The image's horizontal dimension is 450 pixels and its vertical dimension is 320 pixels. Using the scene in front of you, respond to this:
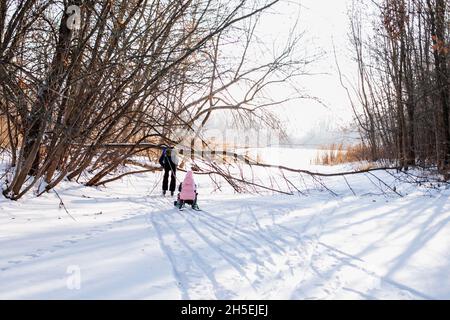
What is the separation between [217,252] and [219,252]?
0.07ft

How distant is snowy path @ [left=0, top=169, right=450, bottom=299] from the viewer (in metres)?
2.66

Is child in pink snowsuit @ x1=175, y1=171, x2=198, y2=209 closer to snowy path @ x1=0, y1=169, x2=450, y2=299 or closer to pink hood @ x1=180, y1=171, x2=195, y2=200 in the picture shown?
pink hood @ x1=180, y1=171, x2=195, y2=200

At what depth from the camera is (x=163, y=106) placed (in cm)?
591

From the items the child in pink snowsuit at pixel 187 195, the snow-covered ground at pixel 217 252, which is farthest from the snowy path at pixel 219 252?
the child in pink snowsuit at pixel 187 195

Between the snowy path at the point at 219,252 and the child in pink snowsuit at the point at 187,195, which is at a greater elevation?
the child in pink snowsuit at the point at 187,195

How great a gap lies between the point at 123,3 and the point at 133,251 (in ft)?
10.7

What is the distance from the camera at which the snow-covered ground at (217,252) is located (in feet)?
8.70

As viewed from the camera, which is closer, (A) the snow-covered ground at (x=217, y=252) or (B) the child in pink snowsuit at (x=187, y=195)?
(A) the snow-covered ground at (x=217, y=252)

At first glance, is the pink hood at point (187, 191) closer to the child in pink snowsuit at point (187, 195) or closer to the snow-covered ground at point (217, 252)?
the child in pink snowsuit at point (187, 195)

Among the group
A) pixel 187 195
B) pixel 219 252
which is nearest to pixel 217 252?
pixel 219 252

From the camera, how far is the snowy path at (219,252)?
8.72ft

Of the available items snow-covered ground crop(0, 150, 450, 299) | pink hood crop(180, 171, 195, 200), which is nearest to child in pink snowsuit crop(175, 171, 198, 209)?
pink hood crop(180, 171, 195, 200)
